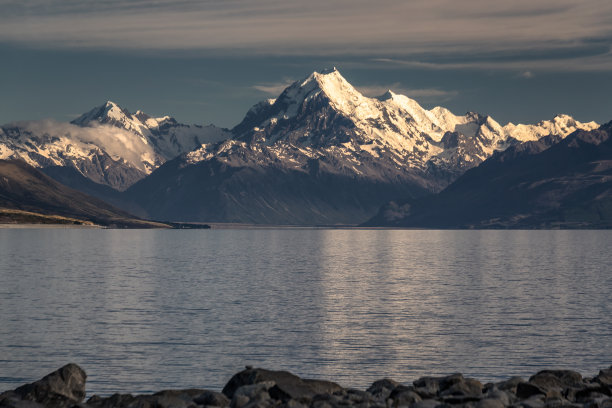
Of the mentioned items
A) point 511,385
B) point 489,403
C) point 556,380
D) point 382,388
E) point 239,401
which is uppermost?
point 489,403

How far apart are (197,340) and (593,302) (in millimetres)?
48988

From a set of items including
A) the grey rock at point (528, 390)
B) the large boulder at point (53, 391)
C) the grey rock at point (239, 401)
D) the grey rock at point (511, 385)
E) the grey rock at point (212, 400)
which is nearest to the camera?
the grey rock at point (239, 401)

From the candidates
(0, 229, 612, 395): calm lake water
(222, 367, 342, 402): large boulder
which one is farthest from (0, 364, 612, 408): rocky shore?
(0, 229, 612, 395): calm lake water

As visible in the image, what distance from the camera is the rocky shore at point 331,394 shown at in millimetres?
37844

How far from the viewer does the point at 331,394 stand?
4141 centimetres

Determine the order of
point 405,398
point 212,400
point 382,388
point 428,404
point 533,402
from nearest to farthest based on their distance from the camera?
1. point 428,404
2. point 533,402
3. point 405,398
4. point 212,400
5. point 382,388

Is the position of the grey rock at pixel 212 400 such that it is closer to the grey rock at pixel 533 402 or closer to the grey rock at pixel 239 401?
the grey rock at pixel 239 401

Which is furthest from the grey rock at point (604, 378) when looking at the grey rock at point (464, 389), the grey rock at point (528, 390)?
the grey rock at point (464, 389)

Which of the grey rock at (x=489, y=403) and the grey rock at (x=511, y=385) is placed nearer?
the grey rock at (x=489, y=403)

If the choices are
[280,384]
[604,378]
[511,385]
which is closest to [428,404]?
[511,385]

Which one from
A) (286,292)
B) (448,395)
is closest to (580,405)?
(448,395)

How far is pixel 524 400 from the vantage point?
3806cm

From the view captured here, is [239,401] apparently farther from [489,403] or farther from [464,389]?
[489,403]

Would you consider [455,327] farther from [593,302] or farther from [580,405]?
[580,405]
